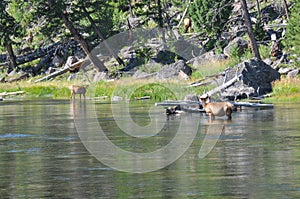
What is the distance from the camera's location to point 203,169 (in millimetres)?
15078

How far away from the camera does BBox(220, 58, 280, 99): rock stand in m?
37.7

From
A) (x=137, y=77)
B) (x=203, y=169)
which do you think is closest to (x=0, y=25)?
(x=137, y=77)

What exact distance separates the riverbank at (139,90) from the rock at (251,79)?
1.68 feet

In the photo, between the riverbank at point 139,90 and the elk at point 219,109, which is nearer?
the elk at point 219,109

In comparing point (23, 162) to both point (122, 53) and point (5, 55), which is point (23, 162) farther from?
point (5, 55)

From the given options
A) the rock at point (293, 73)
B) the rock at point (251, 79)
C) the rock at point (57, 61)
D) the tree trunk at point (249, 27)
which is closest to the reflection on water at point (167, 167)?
the rock at point (251, 79)

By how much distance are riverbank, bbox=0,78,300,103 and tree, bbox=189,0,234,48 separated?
853 cm

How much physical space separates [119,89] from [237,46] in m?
10.0

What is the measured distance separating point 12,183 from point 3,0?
5795cm

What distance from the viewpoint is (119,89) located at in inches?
1801

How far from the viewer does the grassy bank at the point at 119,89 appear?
135 feet

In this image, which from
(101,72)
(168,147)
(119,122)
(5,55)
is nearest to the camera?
(168,147)

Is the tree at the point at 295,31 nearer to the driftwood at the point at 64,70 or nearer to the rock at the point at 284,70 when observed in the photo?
the rock at the point at 284,70

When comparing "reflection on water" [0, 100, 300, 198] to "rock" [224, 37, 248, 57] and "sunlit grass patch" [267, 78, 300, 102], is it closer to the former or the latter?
"sunlit grass patch" [267, 78, 300, 102]
